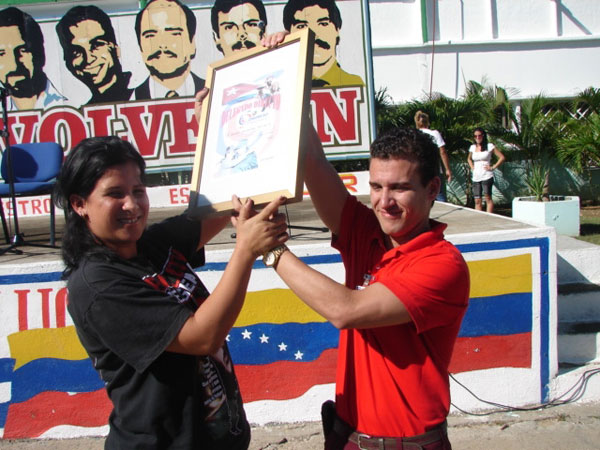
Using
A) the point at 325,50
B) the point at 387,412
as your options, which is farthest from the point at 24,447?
the point at 325,50

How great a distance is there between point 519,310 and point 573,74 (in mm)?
14345

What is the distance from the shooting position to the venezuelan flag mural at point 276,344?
145 inches

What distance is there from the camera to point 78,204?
157 centimetres

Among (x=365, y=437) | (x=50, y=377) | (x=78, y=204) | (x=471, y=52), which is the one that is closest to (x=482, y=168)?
(x=50, y=377)

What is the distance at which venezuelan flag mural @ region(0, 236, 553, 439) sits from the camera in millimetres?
3682

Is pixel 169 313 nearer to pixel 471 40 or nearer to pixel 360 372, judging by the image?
pixel 360 372

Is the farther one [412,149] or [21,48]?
[21,48]

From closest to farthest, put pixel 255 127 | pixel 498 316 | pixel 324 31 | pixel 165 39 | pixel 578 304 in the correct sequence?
pixel 255 127, pixel 498 316, pixel 578 304, pixel 324 31, pixel 165 39

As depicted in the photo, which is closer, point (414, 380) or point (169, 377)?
point (169, 377)

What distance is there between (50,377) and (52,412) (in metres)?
0.26

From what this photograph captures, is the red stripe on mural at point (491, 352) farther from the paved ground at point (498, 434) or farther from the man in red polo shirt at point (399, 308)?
the man in red polo shirt at point (399, 308)

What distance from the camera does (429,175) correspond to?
170cm

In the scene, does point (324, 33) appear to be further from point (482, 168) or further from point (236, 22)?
point (482, 168)

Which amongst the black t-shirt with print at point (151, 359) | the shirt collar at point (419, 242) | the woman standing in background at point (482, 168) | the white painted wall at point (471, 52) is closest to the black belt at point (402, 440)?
the black t-shirt with print at point (151, 359)
